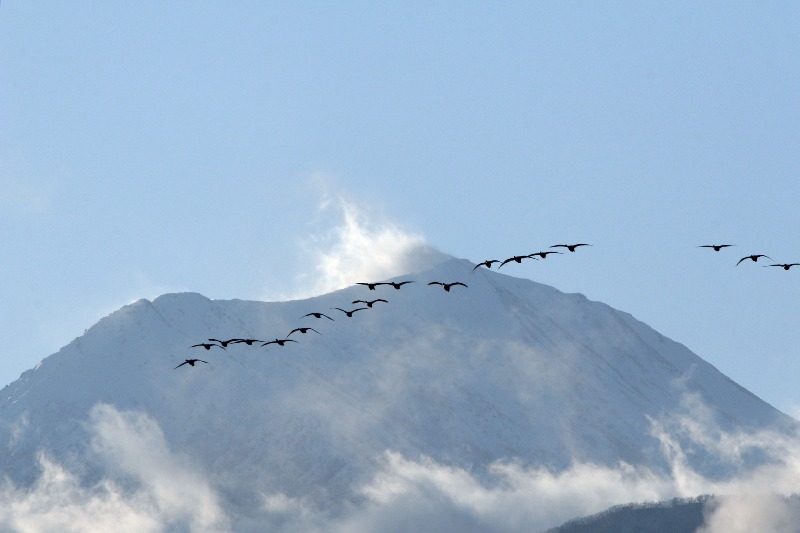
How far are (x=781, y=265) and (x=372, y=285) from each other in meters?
37.9

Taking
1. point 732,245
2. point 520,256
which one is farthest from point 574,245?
point 732,245

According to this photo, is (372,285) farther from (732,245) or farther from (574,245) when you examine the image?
(732,245)

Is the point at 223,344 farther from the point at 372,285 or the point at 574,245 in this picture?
the point at 574,245

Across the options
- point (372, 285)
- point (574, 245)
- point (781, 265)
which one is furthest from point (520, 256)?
point (781, 265)

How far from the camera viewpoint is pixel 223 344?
5404 inches

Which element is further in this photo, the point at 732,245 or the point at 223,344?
the point at 223,344

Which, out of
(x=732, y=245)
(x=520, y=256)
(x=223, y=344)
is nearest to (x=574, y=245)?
(x=520, y=256)

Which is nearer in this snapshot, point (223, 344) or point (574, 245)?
point (574, 245)

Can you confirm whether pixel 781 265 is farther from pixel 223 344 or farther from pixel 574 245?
pixel 223 344

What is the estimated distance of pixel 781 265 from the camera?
12688 centimetres

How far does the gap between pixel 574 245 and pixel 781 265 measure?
740 inches

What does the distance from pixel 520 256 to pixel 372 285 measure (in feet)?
50.0

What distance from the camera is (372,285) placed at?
13462cm

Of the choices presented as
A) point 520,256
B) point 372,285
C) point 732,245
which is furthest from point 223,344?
point 732,245
